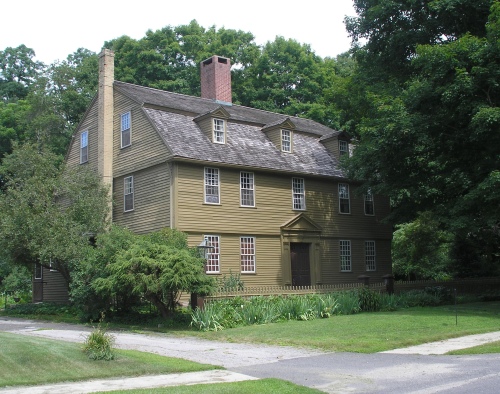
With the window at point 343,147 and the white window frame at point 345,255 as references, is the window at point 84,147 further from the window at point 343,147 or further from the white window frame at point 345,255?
the white window frame at point 345,255

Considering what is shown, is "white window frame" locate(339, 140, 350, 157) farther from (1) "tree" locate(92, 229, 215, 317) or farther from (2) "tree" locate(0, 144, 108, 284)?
(1) "tree" locate(92, 229, 215, 317)

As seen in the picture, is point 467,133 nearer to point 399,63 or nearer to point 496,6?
point 496,6

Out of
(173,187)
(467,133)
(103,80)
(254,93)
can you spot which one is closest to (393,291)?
(467,133)

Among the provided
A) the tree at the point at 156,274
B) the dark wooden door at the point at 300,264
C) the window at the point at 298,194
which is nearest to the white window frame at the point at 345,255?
the dark wooden door at the point at 300,264

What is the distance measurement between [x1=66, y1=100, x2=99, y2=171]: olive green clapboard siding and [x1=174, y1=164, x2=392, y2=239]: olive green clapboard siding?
277 inches

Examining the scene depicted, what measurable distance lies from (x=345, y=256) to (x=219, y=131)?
10.0 m

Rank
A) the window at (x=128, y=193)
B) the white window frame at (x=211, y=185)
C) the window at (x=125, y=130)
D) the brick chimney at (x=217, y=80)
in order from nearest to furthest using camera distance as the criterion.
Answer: the white window frame at (x=211, y=185) → the window at (x=128, y=193) → the window at (x=125, y=130) → the brick chimney at (x=217, y=80)

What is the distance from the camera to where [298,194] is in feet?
102

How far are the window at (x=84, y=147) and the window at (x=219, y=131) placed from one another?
7.80 m

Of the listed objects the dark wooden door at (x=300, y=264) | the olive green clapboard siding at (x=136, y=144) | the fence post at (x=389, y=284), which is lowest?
the fence post at (x=389, y=284)

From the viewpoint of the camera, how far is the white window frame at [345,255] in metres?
32.9

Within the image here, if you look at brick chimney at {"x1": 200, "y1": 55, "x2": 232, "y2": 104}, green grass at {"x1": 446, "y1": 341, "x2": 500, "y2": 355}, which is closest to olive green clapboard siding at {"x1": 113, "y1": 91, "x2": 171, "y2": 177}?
brick chimney at {"x1": 200, "y1": 55, "x2": 232, "y2": 104}

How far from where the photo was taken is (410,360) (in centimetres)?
1255

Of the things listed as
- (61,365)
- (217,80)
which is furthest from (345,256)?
(61,365)
